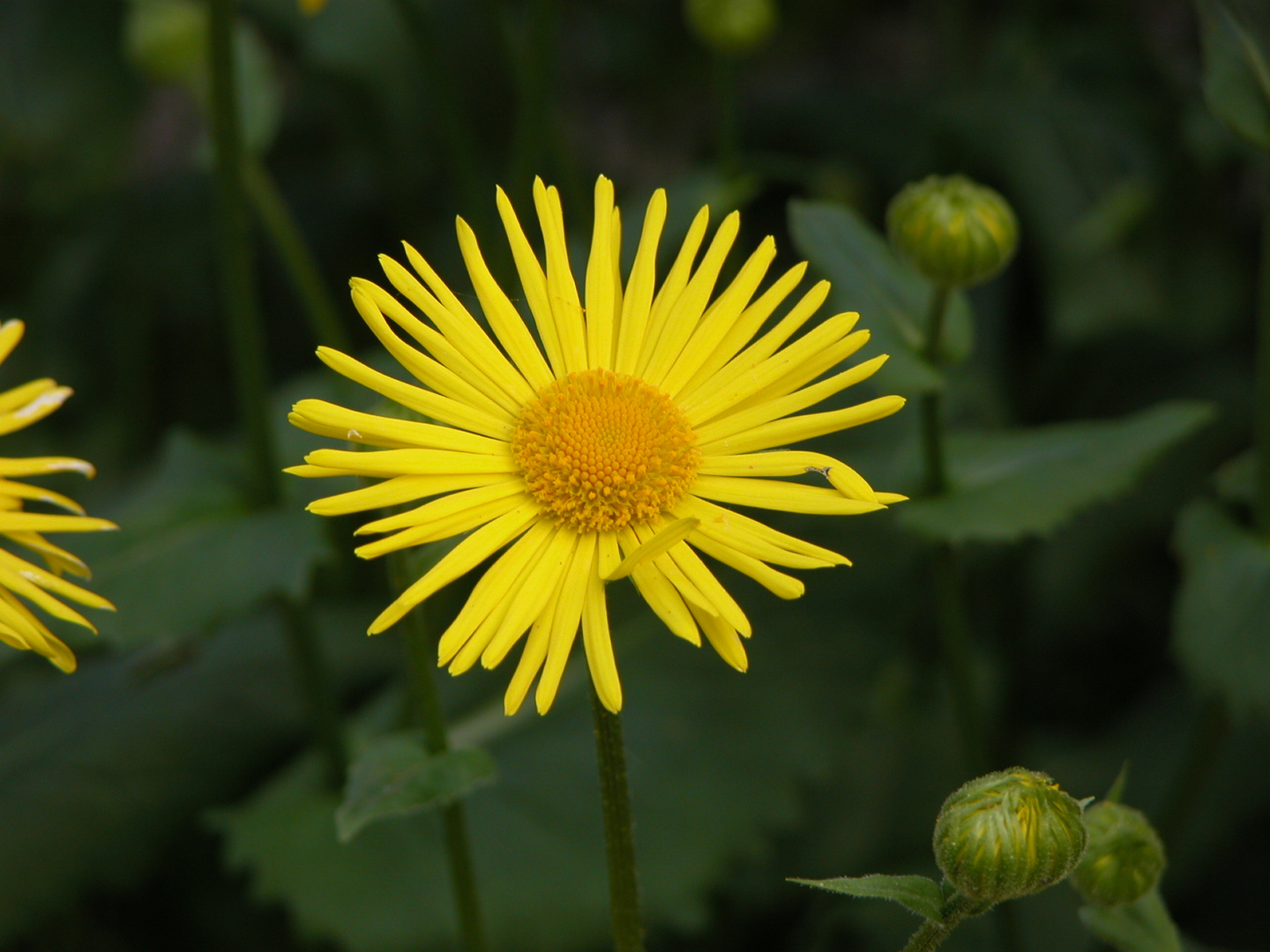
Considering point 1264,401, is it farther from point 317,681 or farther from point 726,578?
point 317,681

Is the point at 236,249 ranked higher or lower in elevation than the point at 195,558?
higher

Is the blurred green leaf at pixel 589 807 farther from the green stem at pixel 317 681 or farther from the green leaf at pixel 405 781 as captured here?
the green leaf at pixel 405 781

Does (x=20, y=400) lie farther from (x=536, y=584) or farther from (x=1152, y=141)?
(x=1152, y=141)

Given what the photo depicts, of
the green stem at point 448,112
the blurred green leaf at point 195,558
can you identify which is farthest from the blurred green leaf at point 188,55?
the blurred green leaf at point 195,558

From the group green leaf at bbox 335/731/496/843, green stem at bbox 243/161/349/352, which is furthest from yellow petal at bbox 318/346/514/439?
green stem at bbox 243/161/349/352

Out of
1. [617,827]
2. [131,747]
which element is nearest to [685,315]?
[617,827]

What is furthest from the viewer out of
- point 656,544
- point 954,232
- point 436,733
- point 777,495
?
point 954,232

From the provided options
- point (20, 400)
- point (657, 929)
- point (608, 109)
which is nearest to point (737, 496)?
point (20, 400)
